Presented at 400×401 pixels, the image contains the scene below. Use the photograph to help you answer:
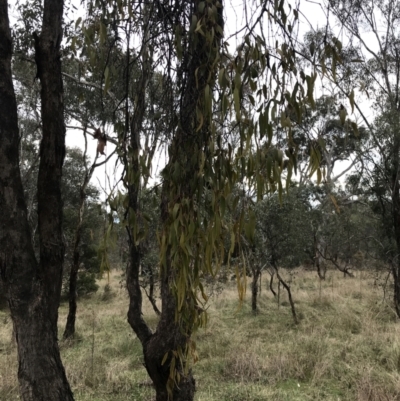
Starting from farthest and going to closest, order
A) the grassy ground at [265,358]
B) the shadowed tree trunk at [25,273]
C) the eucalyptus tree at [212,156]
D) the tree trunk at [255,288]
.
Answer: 1. the tree trunk at [255,288]
2. the grassy ground at [265,358]
3. the shadowed tree trunk at [25,273]
4. the eucalyptus tree at [212,156]

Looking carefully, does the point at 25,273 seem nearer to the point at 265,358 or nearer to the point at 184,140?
the point at 184,140


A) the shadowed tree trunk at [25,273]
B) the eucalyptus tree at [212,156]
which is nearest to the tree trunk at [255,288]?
the shadowed tree trunk at [25,273]

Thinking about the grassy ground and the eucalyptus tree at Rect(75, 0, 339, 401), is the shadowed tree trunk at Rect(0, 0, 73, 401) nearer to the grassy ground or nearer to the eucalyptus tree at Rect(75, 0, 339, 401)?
the eucalyptus tree at Rect(75, 0, 339, 401)

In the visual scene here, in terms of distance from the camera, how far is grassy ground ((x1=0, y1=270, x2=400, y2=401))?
17.9ft

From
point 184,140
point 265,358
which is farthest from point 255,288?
point 184,140

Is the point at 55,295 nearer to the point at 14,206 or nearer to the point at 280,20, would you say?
the point at 14,206

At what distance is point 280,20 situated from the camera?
5.25 feet

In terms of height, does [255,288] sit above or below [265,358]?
above

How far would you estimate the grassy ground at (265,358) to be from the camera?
5441 mm

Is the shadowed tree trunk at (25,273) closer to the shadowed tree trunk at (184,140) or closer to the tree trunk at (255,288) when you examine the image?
the shadowed tree trunk at (184,140)

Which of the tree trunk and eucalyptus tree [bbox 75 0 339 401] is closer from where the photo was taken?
eucalyptus tree [bbox 75 0 339 401]

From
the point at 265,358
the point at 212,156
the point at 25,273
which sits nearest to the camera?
the point at 212,156

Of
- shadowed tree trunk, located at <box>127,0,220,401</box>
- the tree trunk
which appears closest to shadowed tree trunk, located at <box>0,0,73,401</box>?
shadowed tree trunk, located at <box>127,0,220,401</box>

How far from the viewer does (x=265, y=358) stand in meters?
6.65
